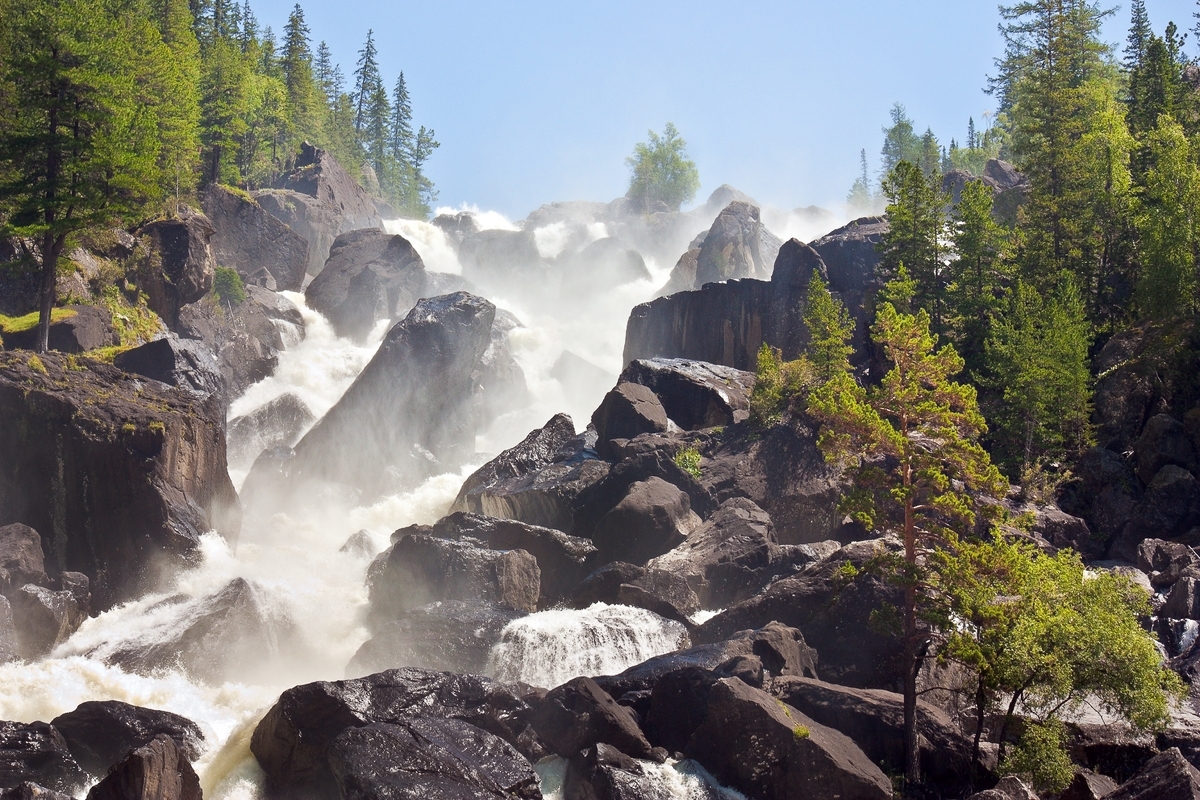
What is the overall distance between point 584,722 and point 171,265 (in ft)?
119

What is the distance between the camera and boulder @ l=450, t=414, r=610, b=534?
35562 mm

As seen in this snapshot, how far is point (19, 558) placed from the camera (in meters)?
26.1

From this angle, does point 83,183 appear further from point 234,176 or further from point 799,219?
point 799,219

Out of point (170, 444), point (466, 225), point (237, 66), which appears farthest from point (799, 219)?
point (170, 444)

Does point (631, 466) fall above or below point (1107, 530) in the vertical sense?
above

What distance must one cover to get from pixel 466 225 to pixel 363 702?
81140 mm

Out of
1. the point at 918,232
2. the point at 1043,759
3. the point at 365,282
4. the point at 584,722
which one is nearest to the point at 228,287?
the point at 365,282

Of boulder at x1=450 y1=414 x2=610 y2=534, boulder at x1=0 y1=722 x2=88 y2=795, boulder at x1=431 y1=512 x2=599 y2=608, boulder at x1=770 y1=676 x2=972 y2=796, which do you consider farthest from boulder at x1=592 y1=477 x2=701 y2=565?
boulder at x1=0 y1=722 x2=88 y2=795

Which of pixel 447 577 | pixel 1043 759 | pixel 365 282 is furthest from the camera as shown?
pixel 365 282

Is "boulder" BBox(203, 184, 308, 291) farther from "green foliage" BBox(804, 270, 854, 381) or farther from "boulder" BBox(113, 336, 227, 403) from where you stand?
"green foliage" BBox(804, 270, 854, 381)

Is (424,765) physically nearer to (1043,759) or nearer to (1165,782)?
(1043,759)

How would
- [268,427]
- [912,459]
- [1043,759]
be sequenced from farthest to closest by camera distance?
[268,427], [912,459], [1043,759]

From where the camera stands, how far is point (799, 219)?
118625 millimetres

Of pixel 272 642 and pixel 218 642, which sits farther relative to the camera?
pixel 272 642
